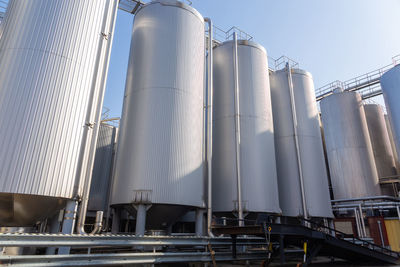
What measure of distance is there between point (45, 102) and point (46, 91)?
0.40 meters

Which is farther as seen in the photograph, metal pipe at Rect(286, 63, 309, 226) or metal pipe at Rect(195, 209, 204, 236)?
metal pipe at Rect(286, 63, 309, 226)

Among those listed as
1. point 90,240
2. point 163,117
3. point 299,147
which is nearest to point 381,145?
point 299,147

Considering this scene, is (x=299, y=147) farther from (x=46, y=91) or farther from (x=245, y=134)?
(x=46, y=91)

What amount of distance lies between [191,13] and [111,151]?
12625 mm

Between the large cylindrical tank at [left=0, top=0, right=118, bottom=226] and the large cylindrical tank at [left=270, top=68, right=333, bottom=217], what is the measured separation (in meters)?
13.3

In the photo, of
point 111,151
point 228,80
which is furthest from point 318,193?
point 111,151

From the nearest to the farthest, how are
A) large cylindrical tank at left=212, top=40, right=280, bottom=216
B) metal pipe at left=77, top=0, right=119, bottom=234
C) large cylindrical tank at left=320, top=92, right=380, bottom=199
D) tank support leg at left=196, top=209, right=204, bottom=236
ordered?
metal pipe at left=77, top=0, right=119, bottom=234 → tank support leg at left=196, top=209, right=204, bottom=236 → large cylindrical tank at left=212, top=40, right=280, bottom=216 → large cylindrical tank at left=320, top=92, right=380, bottom=199

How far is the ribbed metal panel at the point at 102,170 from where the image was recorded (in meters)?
20.4

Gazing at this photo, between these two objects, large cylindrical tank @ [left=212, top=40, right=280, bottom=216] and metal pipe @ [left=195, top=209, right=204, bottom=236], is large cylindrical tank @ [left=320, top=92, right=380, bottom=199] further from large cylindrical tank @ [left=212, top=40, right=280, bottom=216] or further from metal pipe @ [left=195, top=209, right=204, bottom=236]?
metal pipe @ [left=195, top=209, right=204, bottom=236]

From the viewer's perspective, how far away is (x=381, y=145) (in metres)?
27.5

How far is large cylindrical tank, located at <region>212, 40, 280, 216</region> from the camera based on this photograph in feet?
50.5

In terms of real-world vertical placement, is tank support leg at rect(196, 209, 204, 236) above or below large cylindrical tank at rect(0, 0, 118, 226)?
below

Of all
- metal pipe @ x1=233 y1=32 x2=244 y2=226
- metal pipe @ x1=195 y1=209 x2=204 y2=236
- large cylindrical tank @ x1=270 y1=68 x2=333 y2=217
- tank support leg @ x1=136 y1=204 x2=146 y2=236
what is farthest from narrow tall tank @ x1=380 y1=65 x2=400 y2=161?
tank support leg @ x1=136 y1=204 x2=146 y2=236

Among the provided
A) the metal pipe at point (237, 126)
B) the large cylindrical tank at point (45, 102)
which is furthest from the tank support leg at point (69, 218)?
the metal pipe at point (237, 126)
